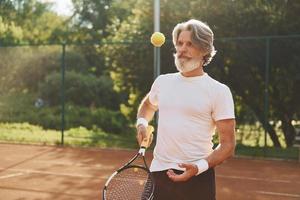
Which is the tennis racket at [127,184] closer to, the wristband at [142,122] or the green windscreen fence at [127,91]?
the wristband at [142,122]

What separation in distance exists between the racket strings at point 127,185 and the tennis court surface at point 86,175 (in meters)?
3.73

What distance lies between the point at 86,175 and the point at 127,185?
542 cm

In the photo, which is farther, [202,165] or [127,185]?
[127,185]

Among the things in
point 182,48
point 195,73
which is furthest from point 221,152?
point 182,48

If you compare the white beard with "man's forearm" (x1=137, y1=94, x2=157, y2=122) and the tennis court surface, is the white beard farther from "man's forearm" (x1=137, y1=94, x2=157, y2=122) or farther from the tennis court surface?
the tennis court surface

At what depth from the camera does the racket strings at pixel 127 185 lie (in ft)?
9.94

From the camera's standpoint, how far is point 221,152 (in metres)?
2.50

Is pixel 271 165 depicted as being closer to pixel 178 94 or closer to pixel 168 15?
pixel 168 15

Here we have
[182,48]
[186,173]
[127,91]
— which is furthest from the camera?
[127,91]

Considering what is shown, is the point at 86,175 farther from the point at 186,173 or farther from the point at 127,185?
the point at 186,173

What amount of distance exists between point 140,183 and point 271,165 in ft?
23.4

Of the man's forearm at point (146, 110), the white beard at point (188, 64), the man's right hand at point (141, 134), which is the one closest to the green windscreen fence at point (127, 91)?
the man's forearm at point (146, 110)

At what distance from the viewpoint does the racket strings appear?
303 cm

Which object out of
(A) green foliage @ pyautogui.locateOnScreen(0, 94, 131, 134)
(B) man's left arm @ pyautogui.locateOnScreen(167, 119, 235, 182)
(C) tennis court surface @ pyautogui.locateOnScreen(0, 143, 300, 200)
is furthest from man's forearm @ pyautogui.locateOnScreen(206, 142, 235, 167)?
(A) green foliage @ pyautogui.locateOnScreen(0, 94, 131, 134)
